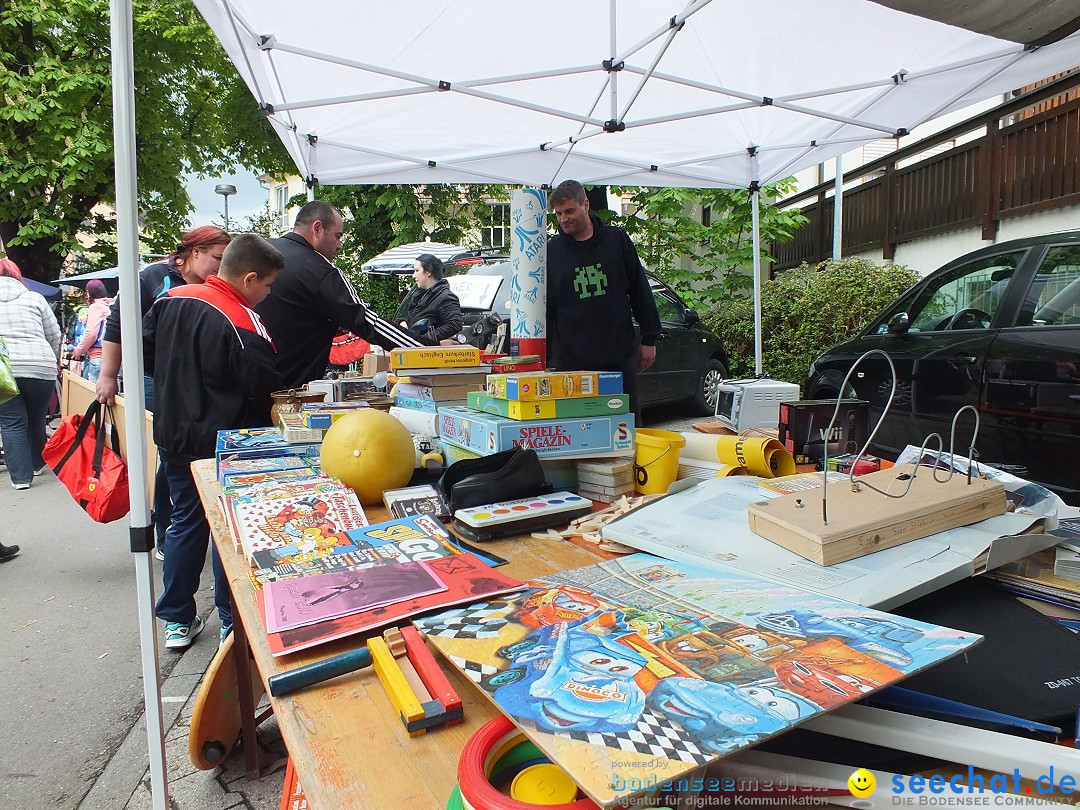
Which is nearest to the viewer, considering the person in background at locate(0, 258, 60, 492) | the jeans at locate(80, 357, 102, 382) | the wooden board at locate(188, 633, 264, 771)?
the wooden board at locate(188, 633, 264, 771)

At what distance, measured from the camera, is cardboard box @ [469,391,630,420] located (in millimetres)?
1738

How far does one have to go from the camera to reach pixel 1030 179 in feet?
23.1

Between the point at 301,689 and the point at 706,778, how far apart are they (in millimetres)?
527

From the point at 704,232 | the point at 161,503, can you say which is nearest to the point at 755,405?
the point at 161,503

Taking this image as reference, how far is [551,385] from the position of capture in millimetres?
1759

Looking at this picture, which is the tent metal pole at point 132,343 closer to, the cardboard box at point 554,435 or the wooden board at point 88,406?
the cardboard box at point 554,435

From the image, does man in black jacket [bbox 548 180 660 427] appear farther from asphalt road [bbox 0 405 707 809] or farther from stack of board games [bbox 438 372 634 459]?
asphalt road [bbox 0 405 707 809]

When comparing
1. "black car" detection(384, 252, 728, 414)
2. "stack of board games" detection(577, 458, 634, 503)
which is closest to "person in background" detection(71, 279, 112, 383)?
"black car" detection(384, 252, 728, 414)

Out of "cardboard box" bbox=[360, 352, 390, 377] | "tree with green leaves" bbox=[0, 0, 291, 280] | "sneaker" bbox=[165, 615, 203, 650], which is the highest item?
"tree with green leaves" bbox=[0, 0, 291, 280]

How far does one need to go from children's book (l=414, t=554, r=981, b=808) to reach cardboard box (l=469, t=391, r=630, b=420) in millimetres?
701

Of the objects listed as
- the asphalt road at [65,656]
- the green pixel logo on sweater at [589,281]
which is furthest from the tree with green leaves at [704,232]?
the asphalt road at [65,656]

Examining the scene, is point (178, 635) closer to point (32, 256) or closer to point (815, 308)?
point (815, 308)

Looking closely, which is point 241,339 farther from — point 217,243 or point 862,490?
point 862,490

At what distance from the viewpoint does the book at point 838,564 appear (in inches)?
40.6
